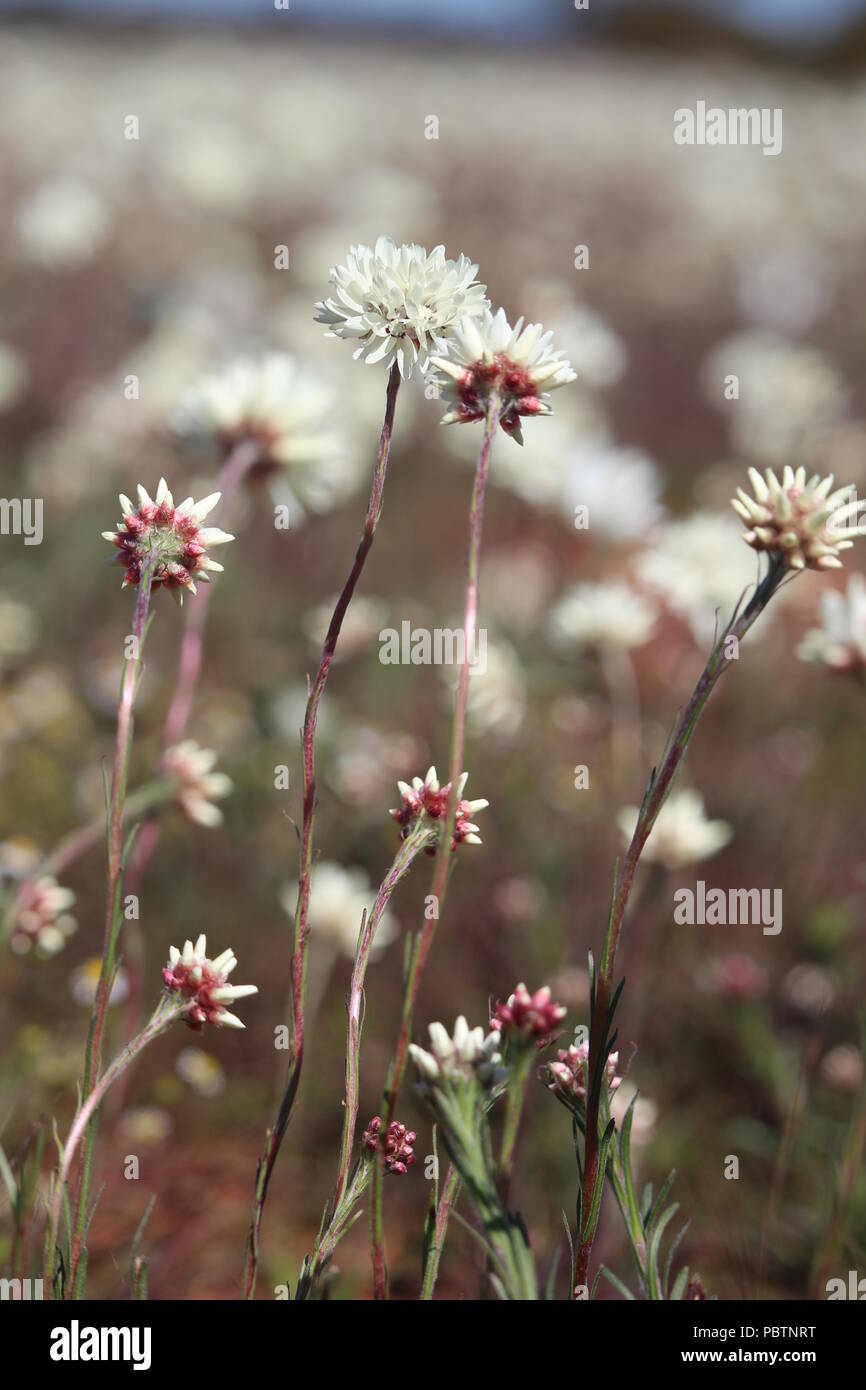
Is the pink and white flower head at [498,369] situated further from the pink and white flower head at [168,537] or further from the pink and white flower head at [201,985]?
the pink and white flower head at [201,985]

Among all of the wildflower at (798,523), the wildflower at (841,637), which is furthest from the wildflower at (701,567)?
the wildflower at (798,523)

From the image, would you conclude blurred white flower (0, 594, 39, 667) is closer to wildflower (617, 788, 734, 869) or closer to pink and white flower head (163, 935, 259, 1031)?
wildflower (617, 788, 734, 869)

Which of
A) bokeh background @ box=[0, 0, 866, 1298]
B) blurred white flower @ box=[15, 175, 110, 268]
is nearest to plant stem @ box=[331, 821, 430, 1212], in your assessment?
bokeh background @ box=[0, 0, 866, 1298]

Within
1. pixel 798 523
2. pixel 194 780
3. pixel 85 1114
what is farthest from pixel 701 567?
pixel 85 1114

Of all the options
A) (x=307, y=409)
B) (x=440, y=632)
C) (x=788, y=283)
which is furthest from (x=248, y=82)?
(x=307, y=409)

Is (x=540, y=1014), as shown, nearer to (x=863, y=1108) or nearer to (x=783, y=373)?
(x=863, y=1108)

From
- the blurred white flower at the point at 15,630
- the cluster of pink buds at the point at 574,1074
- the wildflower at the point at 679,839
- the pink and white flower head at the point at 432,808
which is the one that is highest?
the blurred white flower at the point at 15,630
